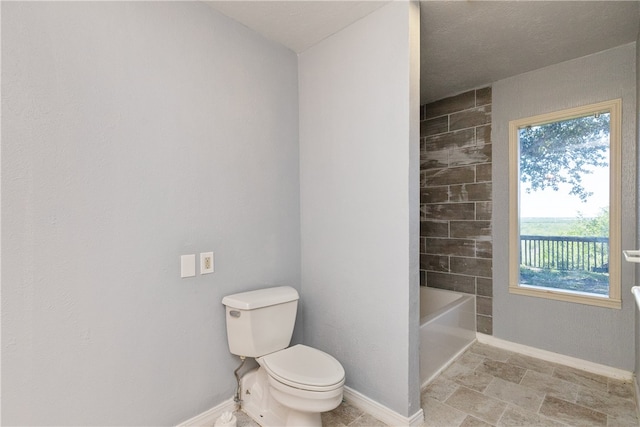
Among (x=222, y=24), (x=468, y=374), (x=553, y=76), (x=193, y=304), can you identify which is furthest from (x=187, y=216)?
(x=553, y=76)

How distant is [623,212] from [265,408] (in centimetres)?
277

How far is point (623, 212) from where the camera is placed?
222 cm

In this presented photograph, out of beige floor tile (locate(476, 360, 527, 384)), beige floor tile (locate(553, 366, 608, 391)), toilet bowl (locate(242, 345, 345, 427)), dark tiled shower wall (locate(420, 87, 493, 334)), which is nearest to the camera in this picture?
toilet bowl (locate(242, 345, 345, 427))

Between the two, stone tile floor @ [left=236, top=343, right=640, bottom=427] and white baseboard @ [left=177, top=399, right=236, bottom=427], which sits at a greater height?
white baseboard @ [left=177, top=399, right=236, bottom=427]

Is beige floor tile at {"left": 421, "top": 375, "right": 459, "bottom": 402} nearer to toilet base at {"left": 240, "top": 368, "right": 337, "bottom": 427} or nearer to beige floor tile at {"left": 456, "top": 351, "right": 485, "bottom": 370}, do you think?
beige floor tile at {"left": 456, "top": 351, "right": 485, "bottom": 370}

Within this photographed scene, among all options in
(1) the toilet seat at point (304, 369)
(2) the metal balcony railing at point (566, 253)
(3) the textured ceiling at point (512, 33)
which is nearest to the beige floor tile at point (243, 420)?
(1) the toilet seat at point (304, 369)

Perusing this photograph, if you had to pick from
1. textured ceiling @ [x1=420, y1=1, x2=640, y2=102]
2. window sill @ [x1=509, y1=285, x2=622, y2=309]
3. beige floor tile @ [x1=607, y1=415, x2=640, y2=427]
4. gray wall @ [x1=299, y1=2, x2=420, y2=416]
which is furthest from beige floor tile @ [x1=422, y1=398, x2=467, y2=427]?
textured ceiling @ [x1=420, y1=1, x2=640, y2=102]

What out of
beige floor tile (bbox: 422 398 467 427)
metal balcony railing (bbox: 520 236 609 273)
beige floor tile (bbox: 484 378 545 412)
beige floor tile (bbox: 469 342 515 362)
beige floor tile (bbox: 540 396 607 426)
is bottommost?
beige floor tile (bbox: 469 342 515 362)

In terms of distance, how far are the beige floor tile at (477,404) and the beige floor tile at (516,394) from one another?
0.25 ft

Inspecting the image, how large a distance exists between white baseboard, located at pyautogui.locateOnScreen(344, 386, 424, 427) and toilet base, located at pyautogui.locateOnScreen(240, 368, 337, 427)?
365 millimetres

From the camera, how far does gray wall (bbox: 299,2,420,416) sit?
175 centimetres

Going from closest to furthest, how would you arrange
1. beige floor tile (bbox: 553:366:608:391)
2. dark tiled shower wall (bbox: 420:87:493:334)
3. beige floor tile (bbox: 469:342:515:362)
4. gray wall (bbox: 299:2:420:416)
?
gray wall (bbox: 299:2:420:416) → beige floor tile (bbox: 553:366:608:391) → beige floor tile (bbox: 469:342:515:362) → dark tiled shower wall (bbox: 420:87:493:334)

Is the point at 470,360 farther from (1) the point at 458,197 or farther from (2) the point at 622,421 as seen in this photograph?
(1) the point at 458,197

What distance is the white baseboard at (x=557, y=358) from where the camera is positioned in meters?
2.25
